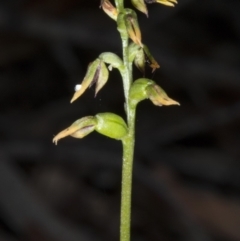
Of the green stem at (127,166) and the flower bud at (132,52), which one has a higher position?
the flower bud at (132,52)

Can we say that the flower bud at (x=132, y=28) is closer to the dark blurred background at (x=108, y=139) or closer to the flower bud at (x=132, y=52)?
the flower bud at (x=132, y=52)

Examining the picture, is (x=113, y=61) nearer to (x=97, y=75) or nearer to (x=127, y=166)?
(x=97, y=75)

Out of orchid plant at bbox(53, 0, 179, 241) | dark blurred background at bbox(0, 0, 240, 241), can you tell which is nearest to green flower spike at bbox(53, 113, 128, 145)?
orchid plant at bbox(53, 0, 179, 241)

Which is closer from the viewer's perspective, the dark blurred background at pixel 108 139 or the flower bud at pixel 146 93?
the flower bud at pixel 146 93

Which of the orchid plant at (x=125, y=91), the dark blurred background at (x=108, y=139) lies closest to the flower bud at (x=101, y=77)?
the orchid plant at (x=125, y=91)

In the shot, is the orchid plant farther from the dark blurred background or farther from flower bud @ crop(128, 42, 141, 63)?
the dark blurred background

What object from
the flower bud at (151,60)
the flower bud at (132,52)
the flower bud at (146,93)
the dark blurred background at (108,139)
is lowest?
the dark blurred background at (108,139)

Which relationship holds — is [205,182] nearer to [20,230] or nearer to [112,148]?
[112,148]
